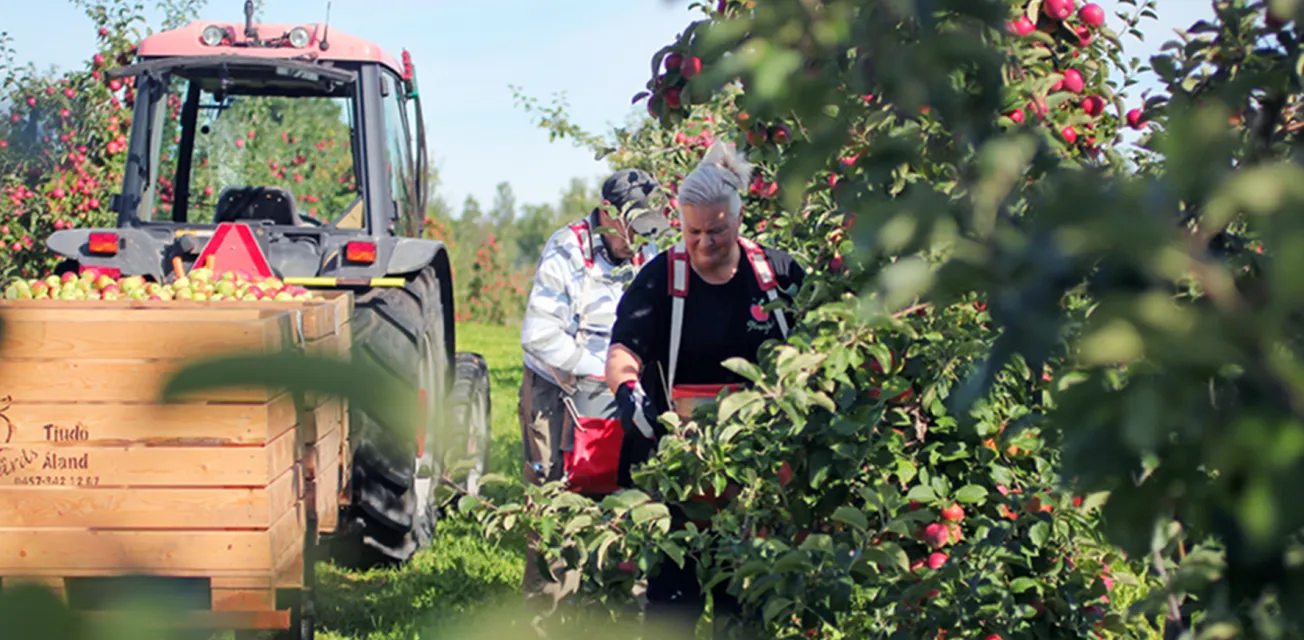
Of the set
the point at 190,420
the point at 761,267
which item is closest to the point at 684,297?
the point at 761,267

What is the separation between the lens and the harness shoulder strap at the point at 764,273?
2947mm

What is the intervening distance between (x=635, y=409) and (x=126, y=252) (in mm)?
2515

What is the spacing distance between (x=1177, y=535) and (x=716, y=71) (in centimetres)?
78

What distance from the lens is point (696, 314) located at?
309cm

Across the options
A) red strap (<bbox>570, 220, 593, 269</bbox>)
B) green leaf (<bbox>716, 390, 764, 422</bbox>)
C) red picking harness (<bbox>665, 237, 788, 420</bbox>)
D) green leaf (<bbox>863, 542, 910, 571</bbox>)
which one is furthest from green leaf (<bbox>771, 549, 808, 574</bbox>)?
red strap (<bbox>570, 220, 593, 269</bbox>)

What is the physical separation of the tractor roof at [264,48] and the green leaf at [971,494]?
11.9ft

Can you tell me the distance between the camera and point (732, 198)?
301cm

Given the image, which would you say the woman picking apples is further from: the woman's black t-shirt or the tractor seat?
the tractor seat

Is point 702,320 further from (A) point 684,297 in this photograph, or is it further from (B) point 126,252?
(B) point 126,252

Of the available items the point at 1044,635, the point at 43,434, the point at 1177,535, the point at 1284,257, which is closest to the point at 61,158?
the point at 1284,257

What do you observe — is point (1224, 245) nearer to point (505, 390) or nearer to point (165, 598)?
A: point (165, 598)

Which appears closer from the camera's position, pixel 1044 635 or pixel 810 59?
pixel 810 59

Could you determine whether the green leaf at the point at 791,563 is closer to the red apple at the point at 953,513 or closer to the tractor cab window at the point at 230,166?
the red apple at the point at 953,513

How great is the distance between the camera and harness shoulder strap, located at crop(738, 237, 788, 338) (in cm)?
295
